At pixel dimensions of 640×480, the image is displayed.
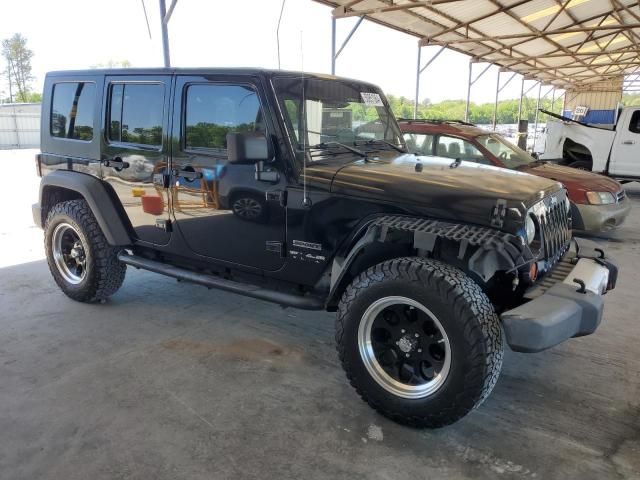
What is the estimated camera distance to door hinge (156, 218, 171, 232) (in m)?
3.54

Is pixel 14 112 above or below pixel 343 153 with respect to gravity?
above

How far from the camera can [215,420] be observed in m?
2.58

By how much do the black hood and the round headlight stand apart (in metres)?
0.08

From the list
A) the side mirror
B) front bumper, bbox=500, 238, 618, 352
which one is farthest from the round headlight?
the side mirror

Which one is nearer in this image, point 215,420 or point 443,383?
point 443,383

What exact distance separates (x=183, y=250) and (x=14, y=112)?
25.7 meters

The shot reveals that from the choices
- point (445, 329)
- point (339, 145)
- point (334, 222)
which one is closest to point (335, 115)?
point (339, 145)

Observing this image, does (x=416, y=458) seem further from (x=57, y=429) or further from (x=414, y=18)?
(x=414, y=18)

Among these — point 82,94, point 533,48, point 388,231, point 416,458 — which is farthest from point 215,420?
point 533,48

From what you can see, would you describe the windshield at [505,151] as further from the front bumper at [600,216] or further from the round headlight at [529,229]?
the round headlight at [529,229]

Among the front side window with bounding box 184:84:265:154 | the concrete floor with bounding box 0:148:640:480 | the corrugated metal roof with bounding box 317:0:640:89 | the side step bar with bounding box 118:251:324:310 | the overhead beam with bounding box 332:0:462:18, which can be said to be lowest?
the concrete floor with bounding box 0:148:640:480

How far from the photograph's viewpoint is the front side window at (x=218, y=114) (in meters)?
3.02

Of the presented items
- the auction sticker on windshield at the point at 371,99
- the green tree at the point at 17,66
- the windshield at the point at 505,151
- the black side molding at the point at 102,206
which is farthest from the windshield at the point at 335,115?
the green tree at the point at 17,66

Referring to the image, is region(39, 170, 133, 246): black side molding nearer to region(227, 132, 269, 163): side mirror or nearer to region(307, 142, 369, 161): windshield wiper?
region(227, 132, 269, 163): side mirror
